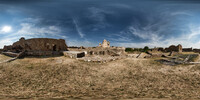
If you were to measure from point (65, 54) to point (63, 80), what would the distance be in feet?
30.3

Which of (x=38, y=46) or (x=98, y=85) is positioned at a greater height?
(x=38, y=46)

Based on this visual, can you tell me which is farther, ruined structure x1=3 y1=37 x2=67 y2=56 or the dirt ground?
ruined structure x1=3 y1=37 x2=67 y2=56

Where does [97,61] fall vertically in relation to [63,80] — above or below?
above

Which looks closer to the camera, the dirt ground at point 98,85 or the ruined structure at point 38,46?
the dirt ground at point 98,85

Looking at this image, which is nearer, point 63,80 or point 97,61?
point 63,80

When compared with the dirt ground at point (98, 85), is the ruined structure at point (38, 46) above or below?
above

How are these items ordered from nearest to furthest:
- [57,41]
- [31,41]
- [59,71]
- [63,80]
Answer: [63,80] < [59,71] < [31,41] < [57,41]

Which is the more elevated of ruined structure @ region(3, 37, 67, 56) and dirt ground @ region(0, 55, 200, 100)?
ruined structure @ region(3, 37, 67, 56)

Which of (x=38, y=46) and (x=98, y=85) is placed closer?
(x=98, y=85)

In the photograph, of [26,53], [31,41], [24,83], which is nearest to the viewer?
[24,83]

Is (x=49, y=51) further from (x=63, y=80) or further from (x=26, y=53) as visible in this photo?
(x=63, y=80)

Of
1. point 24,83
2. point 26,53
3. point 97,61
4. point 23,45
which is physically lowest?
point 24,83

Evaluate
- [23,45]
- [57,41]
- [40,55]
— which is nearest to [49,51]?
[40,55]

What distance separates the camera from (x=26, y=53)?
15.2 metres
